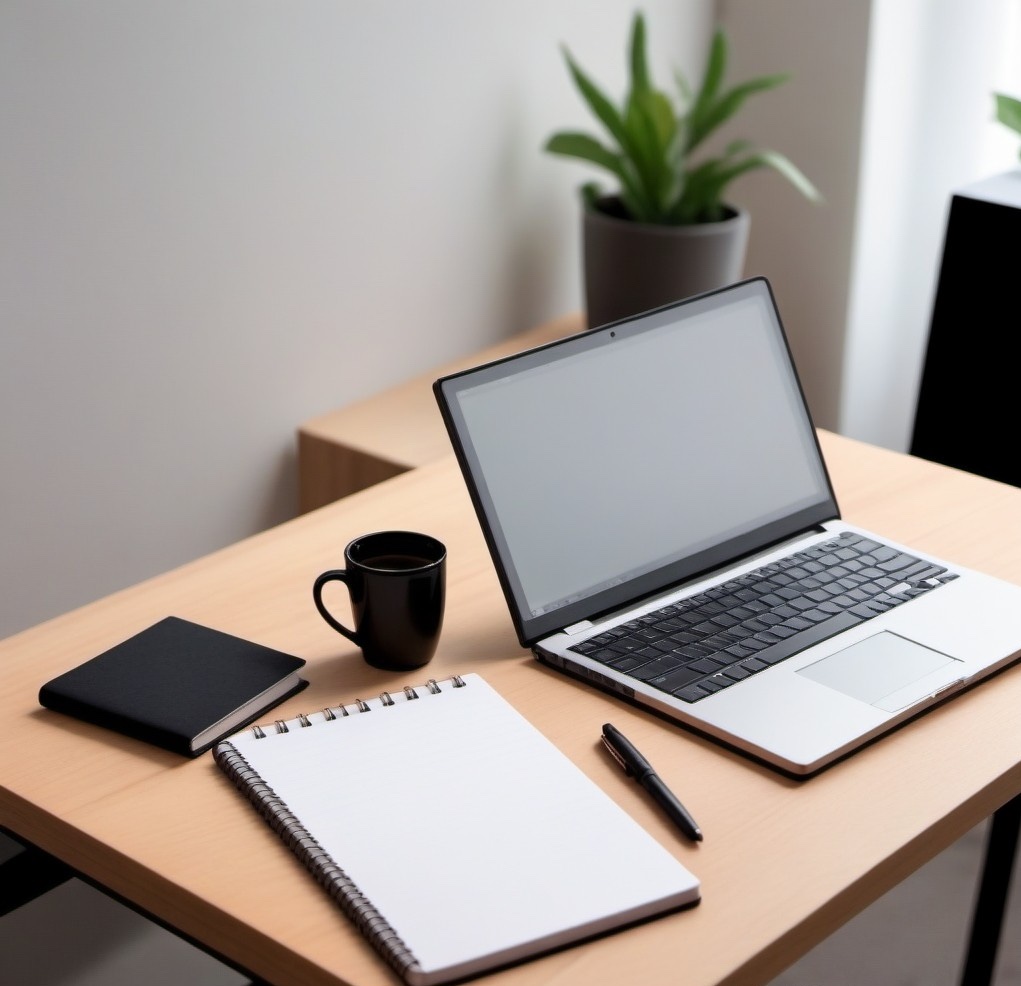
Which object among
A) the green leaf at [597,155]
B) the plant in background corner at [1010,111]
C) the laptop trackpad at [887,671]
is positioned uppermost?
the plant in background corner at [1010,111]

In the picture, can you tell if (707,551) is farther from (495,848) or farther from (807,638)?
(495,848)

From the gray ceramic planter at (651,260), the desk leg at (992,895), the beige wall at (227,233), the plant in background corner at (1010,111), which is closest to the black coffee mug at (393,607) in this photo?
the beige wall at (227,233)

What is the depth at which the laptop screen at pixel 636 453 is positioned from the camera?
109 cm

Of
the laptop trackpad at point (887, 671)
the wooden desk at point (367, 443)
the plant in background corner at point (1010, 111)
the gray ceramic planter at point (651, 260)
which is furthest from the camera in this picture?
the plant in background corner at point (1010, 111)

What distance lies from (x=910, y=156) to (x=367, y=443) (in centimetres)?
108

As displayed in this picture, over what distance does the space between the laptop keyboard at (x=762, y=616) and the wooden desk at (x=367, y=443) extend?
1.87 feet

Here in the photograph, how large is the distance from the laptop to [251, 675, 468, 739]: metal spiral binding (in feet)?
0.25

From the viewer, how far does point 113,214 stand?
4.85ft

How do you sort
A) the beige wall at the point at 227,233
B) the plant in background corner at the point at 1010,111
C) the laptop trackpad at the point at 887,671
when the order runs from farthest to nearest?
1. the plant in background corner at the point at 1010,111
2. the beige wall at the point at 227,233
3. the laptop trackpad at the point at 887,671

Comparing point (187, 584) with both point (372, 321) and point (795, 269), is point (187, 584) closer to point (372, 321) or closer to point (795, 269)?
point (372, 321)

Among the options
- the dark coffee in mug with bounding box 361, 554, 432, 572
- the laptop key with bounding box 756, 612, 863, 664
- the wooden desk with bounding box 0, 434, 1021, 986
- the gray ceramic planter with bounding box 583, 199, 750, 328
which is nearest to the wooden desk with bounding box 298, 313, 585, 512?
the gray ceramic planter with bounding box 583, 199, 750, 328

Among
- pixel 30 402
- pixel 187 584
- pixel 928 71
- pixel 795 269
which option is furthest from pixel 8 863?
pixel 928 71

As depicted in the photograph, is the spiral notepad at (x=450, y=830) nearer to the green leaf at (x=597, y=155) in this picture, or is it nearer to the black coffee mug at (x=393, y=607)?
the black coffee mug at (x=393, y=607)

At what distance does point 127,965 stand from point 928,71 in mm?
1713
